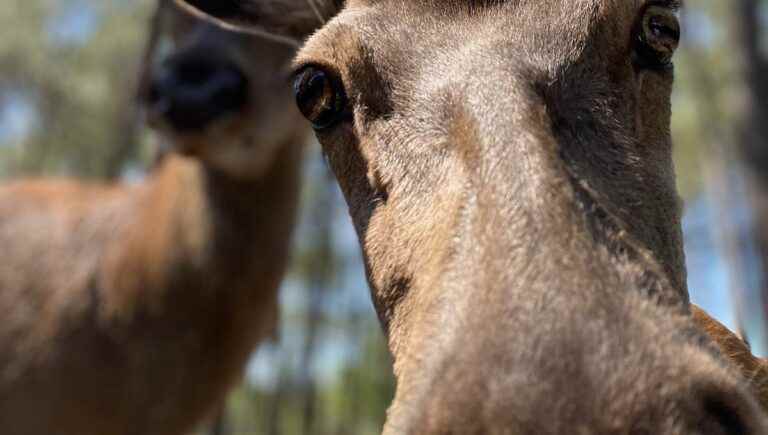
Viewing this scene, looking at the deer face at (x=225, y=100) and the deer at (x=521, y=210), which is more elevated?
the deer face at (x=225, y=100)

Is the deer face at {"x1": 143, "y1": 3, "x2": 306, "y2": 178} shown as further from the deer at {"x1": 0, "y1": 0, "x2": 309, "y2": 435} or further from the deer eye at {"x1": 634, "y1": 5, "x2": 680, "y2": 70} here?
the deer eye at {"x1": 634, "y1": 5, "x2": 680, "y2": 70}

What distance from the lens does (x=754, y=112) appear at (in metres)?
11.0

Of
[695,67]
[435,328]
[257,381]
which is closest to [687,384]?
[435,328]

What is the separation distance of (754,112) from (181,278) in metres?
6.93

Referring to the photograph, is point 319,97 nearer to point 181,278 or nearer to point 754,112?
point 181,278

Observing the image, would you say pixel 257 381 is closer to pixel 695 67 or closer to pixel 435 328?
pixel 695 67

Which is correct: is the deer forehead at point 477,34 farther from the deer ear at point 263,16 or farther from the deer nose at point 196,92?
the deer nose at point 196,92

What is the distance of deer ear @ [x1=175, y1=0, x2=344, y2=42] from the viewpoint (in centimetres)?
505

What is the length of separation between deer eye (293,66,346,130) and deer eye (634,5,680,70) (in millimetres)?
1108

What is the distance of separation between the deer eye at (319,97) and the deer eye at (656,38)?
1108mm

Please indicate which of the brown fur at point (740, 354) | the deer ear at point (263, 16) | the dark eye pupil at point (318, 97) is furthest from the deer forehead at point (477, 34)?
the deer ear at point (263, 16)

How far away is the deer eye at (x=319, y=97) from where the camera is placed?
3.67m

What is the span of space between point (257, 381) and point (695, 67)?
17.2m

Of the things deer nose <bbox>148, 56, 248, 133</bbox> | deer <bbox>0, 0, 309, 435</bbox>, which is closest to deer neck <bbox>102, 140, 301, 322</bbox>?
deer <bbox>0, 0, 309, 435</bbox>
